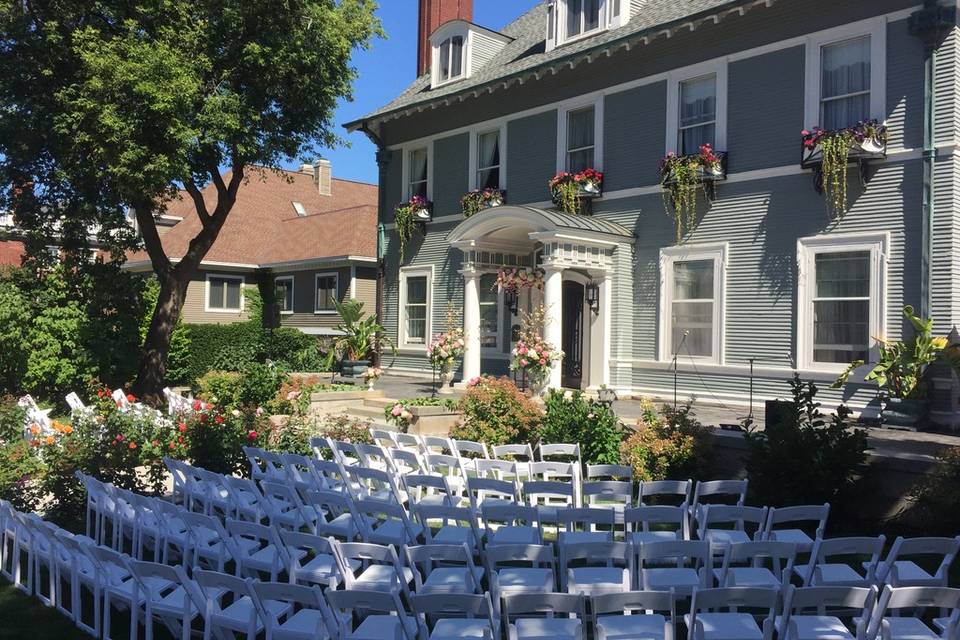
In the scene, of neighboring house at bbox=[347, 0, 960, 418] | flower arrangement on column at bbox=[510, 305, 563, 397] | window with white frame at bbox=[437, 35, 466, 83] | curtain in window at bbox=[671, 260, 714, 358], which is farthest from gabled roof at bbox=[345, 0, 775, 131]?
flower arrangement on column at bbox=[510, 305, 563, 397]

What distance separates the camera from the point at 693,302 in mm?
14188

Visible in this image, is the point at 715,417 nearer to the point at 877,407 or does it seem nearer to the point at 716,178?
the point at 877,407

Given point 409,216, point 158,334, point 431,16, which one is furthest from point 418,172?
point 158,334

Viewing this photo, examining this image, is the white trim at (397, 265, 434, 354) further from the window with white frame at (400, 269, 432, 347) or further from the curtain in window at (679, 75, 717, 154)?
the curtain in window at (679, 75, 717, 154)

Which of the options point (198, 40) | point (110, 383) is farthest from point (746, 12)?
point (110, 383)

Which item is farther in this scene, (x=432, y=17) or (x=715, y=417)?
(x=432, y=17)

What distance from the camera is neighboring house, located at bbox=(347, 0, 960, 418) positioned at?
1173 cm

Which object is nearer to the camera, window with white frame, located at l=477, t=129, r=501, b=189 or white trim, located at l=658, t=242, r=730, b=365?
white trim, located at l=658, t=242, r=730, b=365

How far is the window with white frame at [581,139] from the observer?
15.9 meters

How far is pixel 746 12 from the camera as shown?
13.2m

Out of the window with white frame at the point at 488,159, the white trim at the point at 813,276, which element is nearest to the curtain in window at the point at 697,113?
the white trim at the point at 813,276

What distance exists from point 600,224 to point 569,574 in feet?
34.8

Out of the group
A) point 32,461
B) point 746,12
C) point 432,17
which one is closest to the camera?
point 32,461

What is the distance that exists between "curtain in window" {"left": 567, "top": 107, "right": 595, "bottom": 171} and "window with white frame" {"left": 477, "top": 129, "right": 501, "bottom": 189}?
6.54 ft
